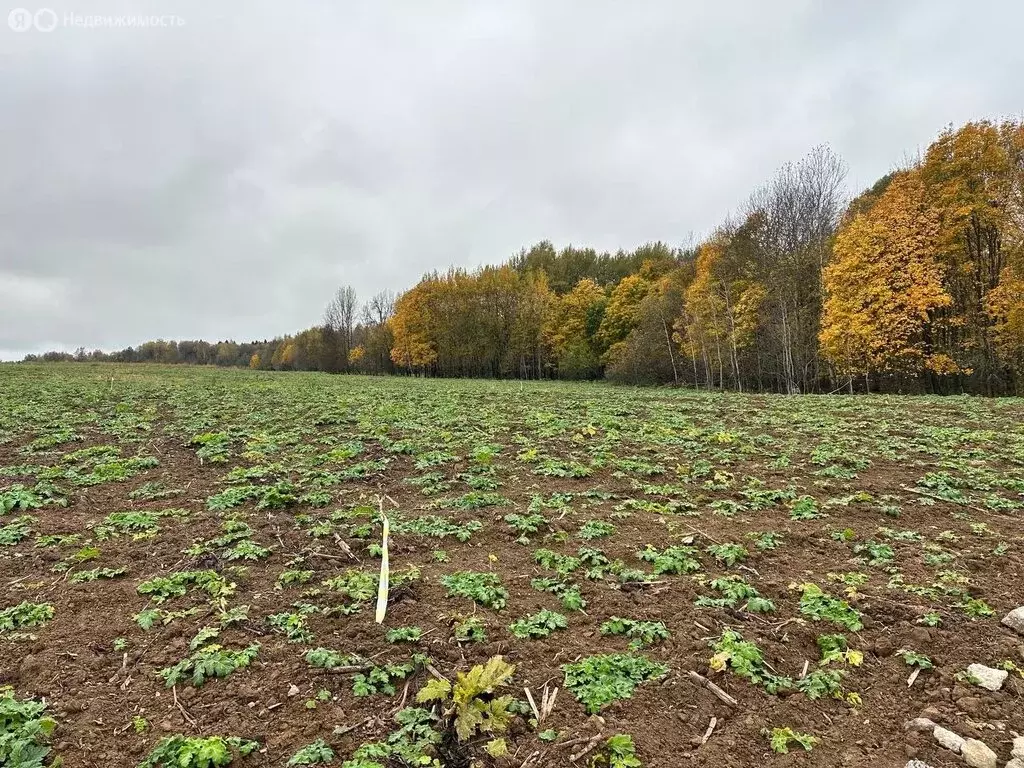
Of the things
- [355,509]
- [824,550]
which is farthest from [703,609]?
[355,509]

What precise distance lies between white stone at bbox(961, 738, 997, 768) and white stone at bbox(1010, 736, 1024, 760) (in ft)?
0.44

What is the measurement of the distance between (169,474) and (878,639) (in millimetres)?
11587

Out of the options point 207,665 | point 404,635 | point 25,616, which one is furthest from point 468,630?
point 25,616

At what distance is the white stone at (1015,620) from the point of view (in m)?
4.91

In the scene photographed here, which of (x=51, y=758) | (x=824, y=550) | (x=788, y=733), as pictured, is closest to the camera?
(x=51, y=758)

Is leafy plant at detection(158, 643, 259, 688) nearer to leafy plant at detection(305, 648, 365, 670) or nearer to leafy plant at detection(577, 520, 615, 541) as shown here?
leafy plant at detection(305, 648, 365, 670)

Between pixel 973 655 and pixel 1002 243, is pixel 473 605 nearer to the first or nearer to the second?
pixel 973 655

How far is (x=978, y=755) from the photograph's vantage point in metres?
3.56

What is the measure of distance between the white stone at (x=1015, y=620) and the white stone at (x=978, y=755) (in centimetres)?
190

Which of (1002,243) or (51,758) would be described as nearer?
(51,758)

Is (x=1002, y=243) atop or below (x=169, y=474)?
atop

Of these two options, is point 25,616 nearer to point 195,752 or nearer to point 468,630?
point 195,752

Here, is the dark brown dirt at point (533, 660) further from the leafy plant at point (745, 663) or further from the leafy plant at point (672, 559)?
the leafy plant at point (672, 559)

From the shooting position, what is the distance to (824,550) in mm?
6867
